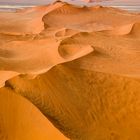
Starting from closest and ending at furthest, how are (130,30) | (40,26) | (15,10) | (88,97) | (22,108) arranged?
(22,108)
(88,97)
(130,30)
(40,26)
(15,10)

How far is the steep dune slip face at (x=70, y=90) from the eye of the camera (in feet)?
9.82

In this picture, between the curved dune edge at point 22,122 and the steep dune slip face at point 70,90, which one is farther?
the steep dune slip face at point 70,90

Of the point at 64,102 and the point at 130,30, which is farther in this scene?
the point at 130,30

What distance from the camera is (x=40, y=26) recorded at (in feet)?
25.7

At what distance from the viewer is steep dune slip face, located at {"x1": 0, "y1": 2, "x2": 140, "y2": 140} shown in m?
2.99

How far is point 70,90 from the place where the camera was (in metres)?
3.58

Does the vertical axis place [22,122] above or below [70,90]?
above

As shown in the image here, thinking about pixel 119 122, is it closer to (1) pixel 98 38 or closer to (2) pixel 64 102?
(2) pixel 64 102

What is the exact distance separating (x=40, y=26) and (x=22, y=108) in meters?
4.92

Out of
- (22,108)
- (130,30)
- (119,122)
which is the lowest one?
(130,30)

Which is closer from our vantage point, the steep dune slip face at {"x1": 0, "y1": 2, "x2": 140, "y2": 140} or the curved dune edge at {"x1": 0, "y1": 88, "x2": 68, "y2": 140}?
the curved dune edge at {"x1": 0, "y1": 88, "x2": 68, "y2": 140}

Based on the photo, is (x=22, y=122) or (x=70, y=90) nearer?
(x=22, y=122)

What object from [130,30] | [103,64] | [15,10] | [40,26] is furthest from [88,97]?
[15,10]

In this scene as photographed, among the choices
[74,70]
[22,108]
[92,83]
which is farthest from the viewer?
[74,70]
